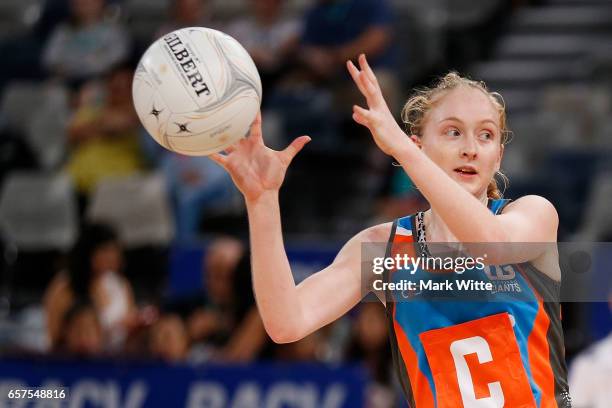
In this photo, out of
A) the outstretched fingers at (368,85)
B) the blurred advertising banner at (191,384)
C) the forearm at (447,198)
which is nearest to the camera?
the forearm at (447,198)

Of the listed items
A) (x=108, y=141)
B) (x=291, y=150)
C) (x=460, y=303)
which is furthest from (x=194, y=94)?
(x=108, y=141)

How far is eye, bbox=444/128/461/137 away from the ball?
60 centimetres

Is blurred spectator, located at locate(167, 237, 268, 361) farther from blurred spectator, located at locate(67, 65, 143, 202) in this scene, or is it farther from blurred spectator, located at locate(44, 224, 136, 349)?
blurred spectator, located at locate(67, 65, 143, 202)

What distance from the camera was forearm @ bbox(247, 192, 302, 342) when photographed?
3229 mm

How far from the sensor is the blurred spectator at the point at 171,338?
688 centimetres

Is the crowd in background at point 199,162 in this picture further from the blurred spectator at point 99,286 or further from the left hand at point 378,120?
the left hand at point 378,120

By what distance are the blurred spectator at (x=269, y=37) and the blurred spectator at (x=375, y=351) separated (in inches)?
117

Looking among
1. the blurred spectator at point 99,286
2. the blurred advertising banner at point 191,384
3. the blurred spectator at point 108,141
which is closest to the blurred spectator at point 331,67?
the blurred spectator at point 108,141

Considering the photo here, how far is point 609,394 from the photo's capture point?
18.9 feet

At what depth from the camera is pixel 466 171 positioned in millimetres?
3219

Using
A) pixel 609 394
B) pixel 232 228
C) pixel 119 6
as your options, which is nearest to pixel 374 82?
pixel 609 394

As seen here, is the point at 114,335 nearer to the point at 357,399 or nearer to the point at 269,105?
the point at 357,399

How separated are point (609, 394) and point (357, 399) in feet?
4.48

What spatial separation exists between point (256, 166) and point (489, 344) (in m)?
0.88
